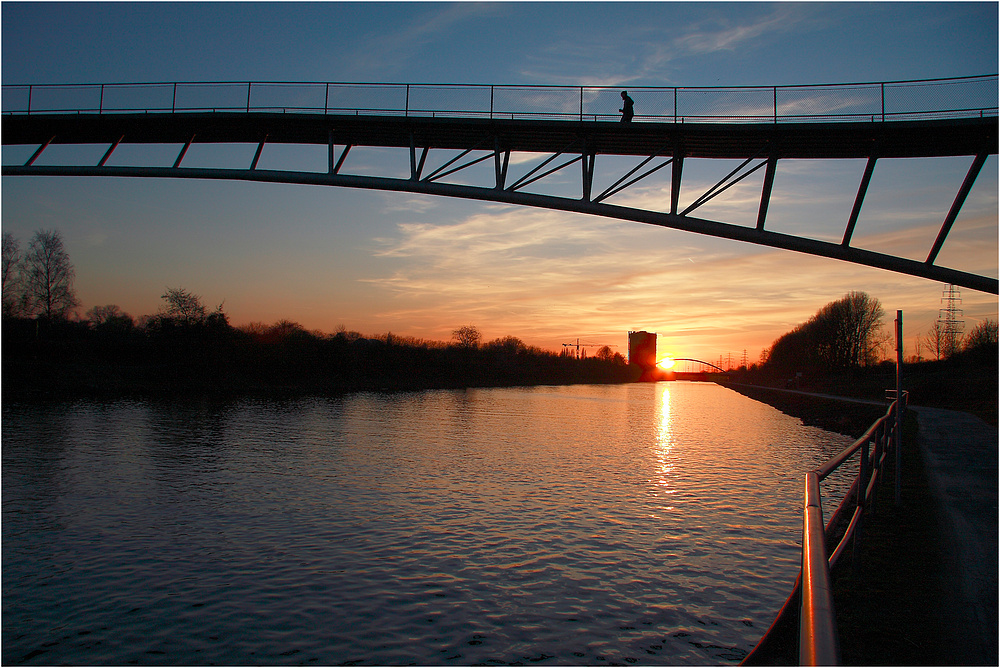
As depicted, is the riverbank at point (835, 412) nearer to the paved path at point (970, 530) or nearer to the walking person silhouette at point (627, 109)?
the paved path at point (970, 530)

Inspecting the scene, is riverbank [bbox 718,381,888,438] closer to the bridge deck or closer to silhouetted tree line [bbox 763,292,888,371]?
the bridge deck

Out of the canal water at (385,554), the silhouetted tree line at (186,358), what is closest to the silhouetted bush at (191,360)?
the silhouetted tree line at (186,358)

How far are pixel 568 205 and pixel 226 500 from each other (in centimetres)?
1087

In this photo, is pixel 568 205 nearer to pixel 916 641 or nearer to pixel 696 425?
pixel 916 641

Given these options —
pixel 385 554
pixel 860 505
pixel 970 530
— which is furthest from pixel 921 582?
pixel 385 554

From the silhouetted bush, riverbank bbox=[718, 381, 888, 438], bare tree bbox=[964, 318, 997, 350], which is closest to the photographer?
riverbank bbox=[718, 381, 888, 438]

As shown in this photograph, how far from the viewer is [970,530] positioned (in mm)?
8617

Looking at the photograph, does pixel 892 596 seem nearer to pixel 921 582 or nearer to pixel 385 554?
pixel 921 582

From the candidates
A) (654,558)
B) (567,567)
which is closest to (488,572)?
(567,567)

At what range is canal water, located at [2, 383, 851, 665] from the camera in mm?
7965

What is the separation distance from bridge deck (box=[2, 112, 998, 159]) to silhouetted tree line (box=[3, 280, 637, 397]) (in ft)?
117

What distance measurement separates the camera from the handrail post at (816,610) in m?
2.04

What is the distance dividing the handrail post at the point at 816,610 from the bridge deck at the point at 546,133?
15.1 meters

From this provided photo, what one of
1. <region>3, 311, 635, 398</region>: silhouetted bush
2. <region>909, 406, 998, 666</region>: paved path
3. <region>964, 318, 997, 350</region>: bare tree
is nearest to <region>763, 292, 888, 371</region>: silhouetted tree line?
<region>964, 318, 997, 350</region>: bare tree
